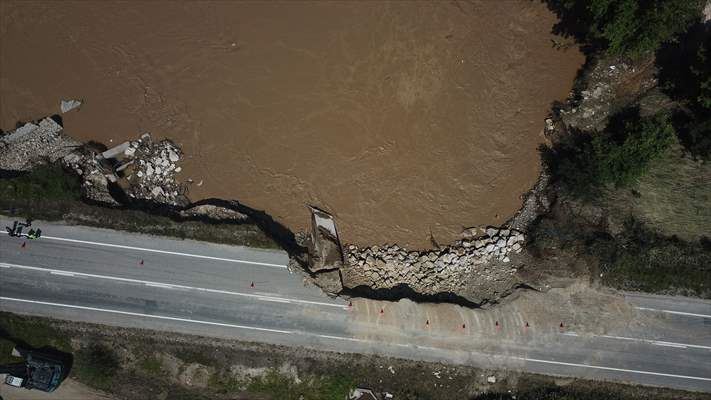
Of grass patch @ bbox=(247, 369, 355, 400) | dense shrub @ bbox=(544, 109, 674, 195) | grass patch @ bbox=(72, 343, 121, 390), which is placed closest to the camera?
grass patch @ bbox=(72, 343, 121, 390)

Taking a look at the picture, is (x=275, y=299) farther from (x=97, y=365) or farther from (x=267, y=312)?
(x=97, y=365)

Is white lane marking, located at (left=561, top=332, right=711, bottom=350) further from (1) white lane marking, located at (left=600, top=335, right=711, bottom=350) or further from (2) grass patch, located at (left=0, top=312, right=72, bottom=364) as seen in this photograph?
(2) grass patch, located at (left=0, top=312, right=72, bottom=364)

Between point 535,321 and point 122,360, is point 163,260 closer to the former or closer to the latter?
point 122,360

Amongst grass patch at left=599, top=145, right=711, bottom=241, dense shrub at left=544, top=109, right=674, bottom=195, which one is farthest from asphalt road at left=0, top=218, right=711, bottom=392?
dense shrub at left=544, top=109, right=674, bottom=195

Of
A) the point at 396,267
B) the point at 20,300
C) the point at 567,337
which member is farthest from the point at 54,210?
the point at 567,337

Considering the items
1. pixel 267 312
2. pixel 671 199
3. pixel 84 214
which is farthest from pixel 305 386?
pixel 671 199
